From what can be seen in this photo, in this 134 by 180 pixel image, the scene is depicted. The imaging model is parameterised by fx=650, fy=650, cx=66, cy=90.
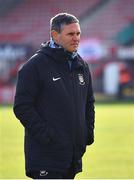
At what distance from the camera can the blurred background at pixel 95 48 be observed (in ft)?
57.7

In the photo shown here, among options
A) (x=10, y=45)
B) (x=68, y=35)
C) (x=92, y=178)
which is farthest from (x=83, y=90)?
(x=10, y=45)

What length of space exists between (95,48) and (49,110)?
24.5 metres

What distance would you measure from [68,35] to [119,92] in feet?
71.5

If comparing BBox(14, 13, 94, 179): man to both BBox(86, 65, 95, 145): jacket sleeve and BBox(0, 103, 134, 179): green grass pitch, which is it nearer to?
BBox(86, 65, 95, 145): jacket sleeve

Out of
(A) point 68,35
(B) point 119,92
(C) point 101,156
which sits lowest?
(B) point 119,92

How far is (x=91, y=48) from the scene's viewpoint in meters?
28.8

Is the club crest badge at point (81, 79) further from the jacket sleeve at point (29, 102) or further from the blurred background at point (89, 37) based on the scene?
the blurred background at point (89, 37)

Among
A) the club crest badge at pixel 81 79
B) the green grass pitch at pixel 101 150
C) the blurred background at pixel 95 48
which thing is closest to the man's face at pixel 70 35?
the club crest badge at pixel 81 79

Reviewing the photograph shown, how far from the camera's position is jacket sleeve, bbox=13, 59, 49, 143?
454cm

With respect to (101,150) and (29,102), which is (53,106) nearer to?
(29,102)

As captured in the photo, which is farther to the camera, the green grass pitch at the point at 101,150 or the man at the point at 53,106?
the green grass pitch at the point at 101,150

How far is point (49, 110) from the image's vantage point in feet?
15.0

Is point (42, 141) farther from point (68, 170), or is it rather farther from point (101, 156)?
point (101, 156)

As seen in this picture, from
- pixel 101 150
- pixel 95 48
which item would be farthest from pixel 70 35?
pixel 95 48
